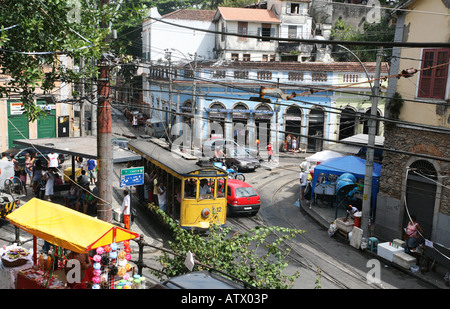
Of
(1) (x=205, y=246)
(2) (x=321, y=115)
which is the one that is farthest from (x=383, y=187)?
(2) (x=321, y=115)

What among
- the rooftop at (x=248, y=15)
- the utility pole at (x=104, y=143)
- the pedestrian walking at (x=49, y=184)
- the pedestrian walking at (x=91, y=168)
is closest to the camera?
the utility pole at (x=104, y=143)

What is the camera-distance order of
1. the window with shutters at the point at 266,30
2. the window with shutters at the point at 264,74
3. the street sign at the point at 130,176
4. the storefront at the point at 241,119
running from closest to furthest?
the street sign at the point at 130,176 → the window with shutters at the point at 264,74 → the storefront at the point at 241,119 → the window with shutters at the point at 266,30

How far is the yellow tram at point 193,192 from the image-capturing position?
15883mm

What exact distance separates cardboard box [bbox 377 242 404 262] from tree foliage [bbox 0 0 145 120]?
37.3 ft

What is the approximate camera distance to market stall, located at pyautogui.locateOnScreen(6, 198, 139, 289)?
29.2 feet

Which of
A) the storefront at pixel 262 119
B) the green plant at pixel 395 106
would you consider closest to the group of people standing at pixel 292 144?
the storefront at pixel 262 119

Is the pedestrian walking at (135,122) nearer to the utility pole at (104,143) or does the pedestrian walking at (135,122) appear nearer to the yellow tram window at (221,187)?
the yellow tram window at (221,187)

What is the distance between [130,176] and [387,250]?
919cm

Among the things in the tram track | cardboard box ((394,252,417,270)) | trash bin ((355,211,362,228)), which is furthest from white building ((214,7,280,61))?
cardboard box ((394,252,417,270))

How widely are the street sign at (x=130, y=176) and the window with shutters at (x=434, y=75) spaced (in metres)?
10.5

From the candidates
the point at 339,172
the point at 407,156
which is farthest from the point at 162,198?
the point at 407,156

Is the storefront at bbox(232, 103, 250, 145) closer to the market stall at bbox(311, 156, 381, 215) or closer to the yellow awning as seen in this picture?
the market stall at bbox(311, 156, 381, 215)
